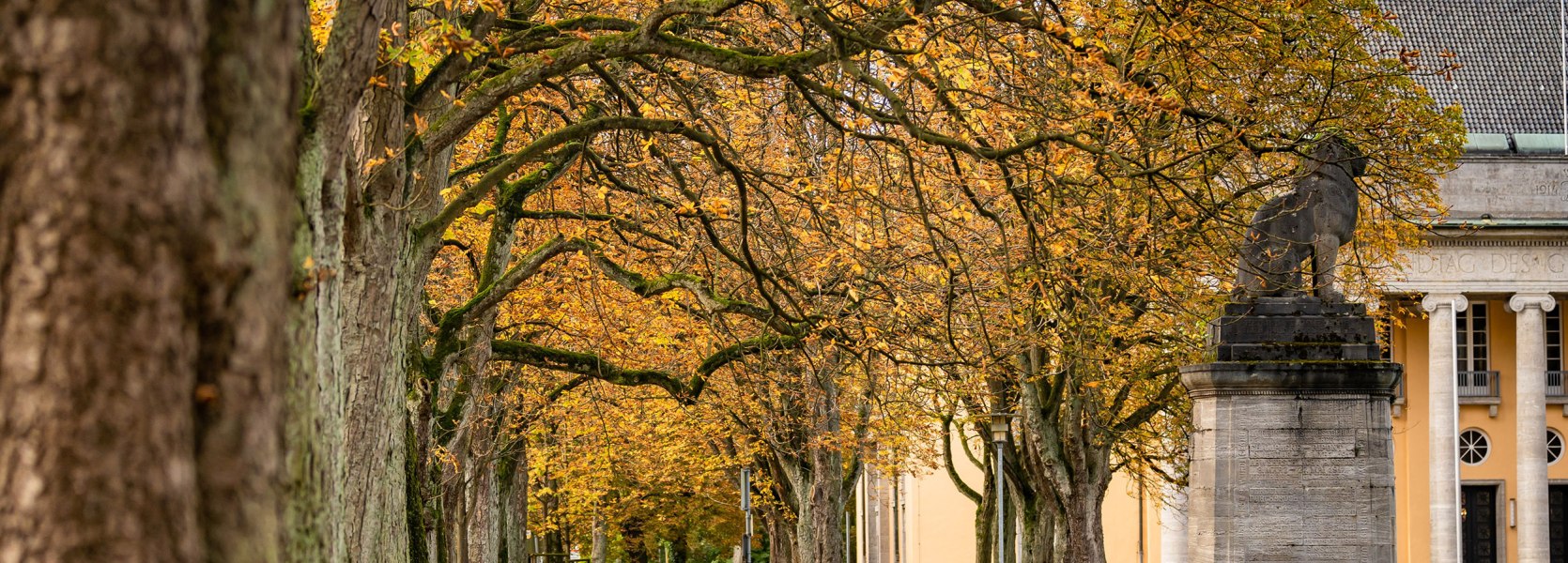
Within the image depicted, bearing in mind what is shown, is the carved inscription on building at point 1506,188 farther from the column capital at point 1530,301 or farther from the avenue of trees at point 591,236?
the avenue of trees at point 591,236

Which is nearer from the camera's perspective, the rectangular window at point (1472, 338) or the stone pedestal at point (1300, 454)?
the stone pedestal at point (1300, 454)

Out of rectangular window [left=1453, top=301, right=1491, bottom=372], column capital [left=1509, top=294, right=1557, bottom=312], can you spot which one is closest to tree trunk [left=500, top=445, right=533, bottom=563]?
column capital [left=1509, top=294, right=1557, bottom=312]

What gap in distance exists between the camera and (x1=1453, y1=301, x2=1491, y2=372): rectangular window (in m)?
49.8

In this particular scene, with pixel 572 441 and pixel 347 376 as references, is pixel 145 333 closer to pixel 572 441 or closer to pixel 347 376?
pixel 347 376

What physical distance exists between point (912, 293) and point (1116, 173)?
3191 mm

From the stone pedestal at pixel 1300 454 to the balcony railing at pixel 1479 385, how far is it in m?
37.2

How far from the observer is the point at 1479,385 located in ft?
162

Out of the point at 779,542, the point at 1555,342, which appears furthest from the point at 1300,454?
the point at 1555,342

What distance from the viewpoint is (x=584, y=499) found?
4809 centimetres

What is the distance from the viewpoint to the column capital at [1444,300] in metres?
46.7

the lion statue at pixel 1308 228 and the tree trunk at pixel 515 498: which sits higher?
the lion statue at pixel 1308 228

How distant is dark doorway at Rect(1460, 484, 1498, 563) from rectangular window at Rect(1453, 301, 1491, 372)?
3.46 m

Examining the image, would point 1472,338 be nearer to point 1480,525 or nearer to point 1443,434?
point 1443,434

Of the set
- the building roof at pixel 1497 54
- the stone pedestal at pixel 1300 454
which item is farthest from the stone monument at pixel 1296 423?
the building roof at pixel 1497 54
